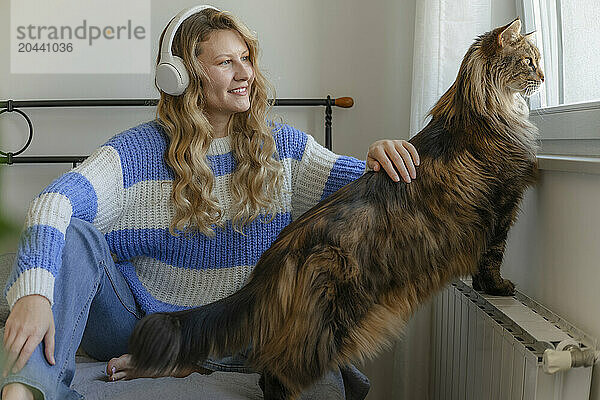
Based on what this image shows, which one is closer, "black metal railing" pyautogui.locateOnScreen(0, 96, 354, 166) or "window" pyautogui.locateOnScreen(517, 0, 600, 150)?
"window" pyautogui.locateOnScreen(517, 0, 600, 150)

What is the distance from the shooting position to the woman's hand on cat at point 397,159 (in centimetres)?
133

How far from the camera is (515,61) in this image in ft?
4.49

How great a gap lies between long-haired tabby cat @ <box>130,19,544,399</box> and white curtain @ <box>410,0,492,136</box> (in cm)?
46

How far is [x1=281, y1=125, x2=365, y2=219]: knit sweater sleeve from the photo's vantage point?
5.85 ft

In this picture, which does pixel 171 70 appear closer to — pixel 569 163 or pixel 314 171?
pixel 314 171

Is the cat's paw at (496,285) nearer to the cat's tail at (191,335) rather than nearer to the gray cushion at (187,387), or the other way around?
the gray cushion at (187,387)

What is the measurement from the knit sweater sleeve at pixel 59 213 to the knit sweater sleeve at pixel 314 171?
0.50 metres

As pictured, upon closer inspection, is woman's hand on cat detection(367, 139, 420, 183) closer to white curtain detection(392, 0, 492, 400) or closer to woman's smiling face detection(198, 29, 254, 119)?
white curtain detection(392, 0, 492, 400)

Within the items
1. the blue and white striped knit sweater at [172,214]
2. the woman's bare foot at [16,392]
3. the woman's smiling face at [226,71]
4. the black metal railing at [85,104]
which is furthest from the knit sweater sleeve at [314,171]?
the woman's bare foot at [16,392]

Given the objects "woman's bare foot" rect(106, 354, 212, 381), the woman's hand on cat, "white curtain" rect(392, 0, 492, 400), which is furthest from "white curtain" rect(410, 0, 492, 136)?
"woman's bare foot" rect(106, 354, 212, 381)

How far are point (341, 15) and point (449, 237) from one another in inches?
50.3

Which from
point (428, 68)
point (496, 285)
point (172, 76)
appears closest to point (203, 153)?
point (172, 76)

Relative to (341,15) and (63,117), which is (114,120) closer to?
(63,117)

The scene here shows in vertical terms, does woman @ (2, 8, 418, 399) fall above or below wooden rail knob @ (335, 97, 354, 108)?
below
